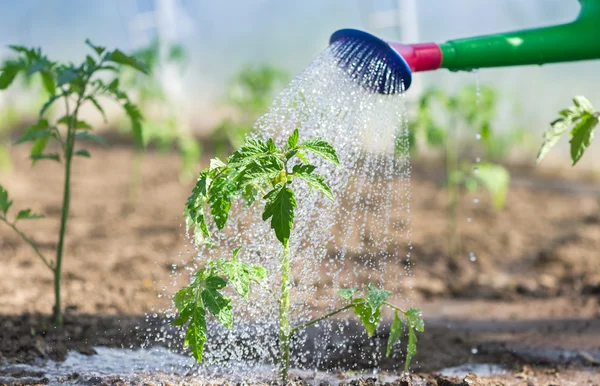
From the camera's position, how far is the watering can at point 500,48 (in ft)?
8.36

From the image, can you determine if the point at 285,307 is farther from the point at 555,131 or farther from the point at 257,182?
the point at 555,131

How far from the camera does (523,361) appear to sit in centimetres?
296

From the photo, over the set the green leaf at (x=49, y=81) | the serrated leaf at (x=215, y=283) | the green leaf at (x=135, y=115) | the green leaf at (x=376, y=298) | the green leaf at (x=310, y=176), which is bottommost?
the green leaf at (x=376, y=298)

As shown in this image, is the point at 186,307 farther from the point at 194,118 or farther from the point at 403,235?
the point at 194,118

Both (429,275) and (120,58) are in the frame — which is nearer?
(120,58)

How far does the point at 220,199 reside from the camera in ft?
6.57

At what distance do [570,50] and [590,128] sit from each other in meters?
0.45

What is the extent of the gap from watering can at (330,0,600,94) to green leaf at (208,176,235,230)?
807 millimetres

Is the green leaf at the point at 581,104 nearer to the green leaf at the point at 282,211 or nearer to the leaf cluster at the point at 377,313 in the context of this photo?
the leaf cluster at the point at 377,313

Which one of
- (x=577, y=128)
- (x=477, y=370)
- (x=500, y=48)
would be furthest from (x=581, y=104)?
(x=477, y=370)

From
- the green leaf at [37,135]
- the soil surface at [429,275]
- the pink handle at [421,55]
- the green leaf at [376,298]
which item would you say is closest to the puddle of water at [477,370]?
the soil surface at [429,275]

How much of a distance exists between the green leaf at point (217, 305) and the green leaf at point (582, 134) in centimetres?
128

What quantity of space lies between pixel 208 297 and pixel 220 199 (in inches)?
11.7

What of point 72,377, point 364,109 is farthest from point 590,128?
point 72,377
